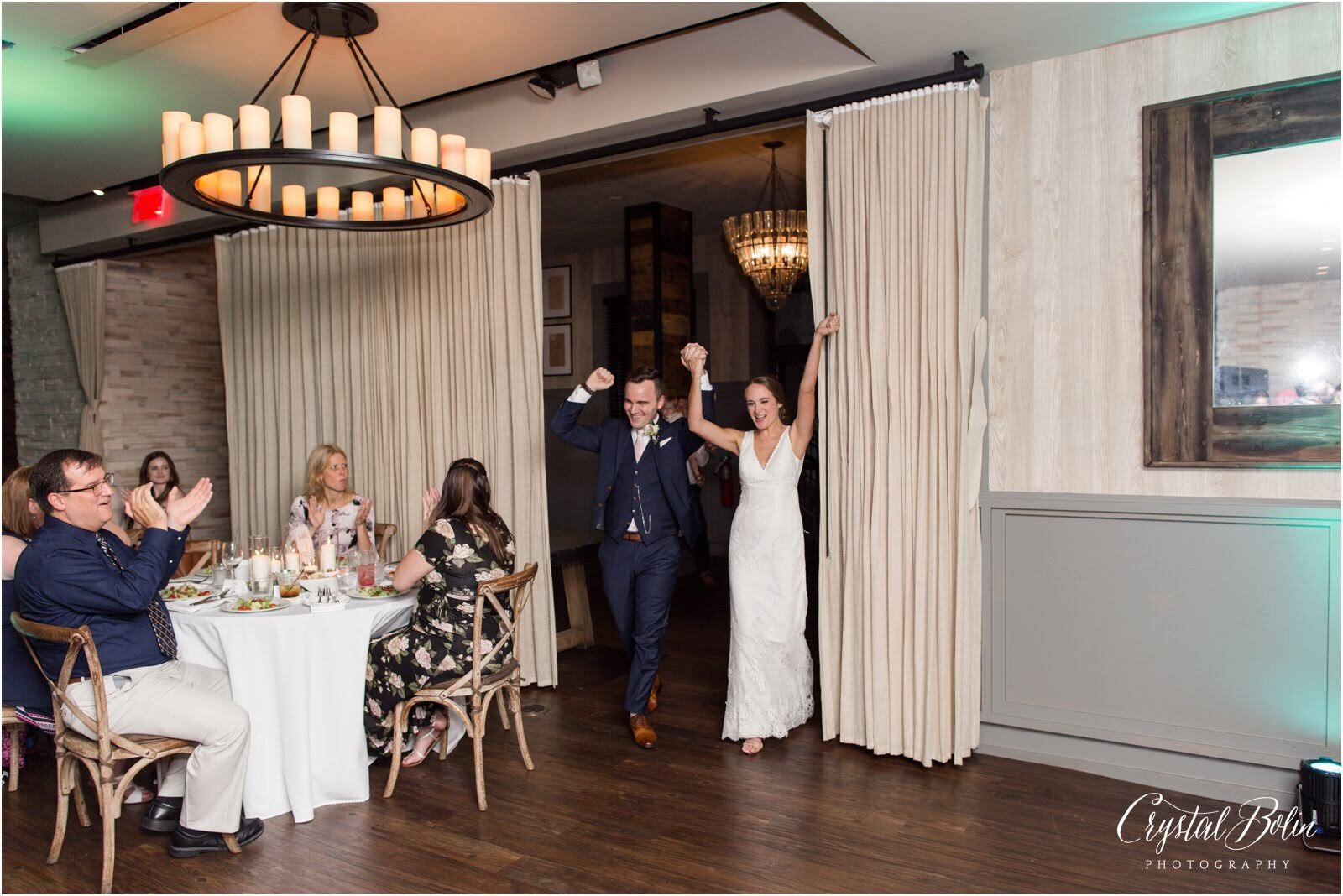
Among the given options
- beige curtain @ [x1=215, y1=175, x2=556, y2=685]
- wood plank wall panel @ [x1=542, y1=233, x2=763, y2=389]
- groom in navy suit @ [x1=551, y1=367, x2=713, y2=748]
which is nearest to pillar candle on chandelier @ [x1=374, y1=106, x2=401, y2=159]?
groom in navy suit @ [x1=551, y1=367, x2=713, y2=748]

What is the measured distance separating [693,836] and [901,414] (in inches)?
74.0

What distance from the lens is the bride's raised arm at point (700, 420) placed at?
427cm

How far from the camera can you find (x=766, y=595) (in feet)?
13.6

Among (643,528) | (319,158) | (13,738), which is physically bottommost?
(13,738)

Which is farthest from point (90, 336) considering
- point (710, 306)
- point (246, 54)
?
point (710, 306)

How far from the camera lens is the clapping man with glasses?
9.82 feet

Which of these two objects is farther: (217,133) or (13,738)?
(13,738)

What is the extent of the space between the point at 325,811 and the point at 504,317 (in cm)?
276

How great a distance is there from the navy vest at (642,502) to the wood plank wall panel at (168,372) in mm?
4380

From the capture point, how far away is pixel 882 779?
12.4 ft

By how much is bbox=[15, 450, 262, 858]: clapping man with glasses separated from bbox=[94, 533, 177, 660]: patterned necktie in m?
0.01

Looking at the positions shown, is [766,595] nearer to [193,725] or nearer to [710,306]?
[193,725]

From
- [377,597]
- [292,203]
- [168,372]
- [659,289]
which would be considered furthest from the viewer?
[168,372]

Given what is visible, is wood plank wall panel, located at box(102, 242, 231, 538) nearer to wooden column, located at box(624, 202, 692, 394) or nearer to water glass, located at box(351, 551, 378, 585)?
wooden column, located at box(624, 202, 692, 394)
